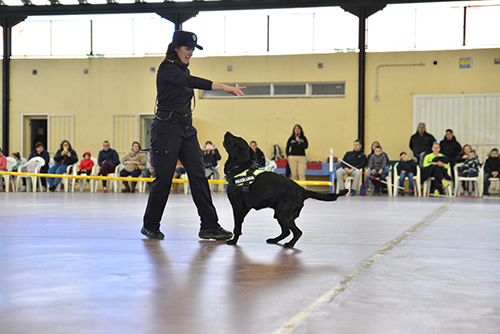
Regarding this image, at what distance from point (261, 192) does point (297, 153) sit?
8.96m

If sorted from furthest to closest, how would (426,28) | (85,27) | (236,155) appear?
(85,27) → (426,28) → (236,155)

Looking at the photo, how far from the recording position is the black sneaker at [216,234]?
4095mm

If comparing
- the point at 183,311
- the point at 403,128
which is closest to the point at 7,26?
the point at 403,128

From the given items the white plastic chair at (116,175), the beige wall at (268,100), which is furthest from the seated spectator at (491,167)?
the white plastic chair at (116,175)

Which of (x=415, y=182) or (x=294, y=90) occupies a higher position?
(x=294, y=90)

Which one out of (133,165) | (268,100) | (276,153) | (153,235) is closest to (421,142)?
(276,153)

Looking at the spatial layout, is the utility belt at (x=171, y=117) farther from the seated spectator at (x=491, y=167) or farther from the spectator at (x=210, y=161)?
the seated spectator at (x=491, y=167)

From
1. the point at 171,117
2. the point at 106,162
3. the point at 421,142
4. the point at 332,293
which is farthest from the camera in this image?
the point at 106,162

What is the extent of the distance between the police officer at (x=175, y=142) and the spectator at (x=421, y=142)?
955cm

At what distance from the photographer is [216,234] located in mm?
4117

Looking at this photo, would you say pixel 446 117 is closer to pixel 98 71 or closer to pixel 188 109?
pixel 98 71

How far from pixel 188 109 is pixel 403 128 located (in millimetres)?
10858

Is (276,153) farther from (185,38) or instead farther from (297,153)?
(185,38)

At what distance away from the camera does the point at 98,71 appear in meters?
15.6
